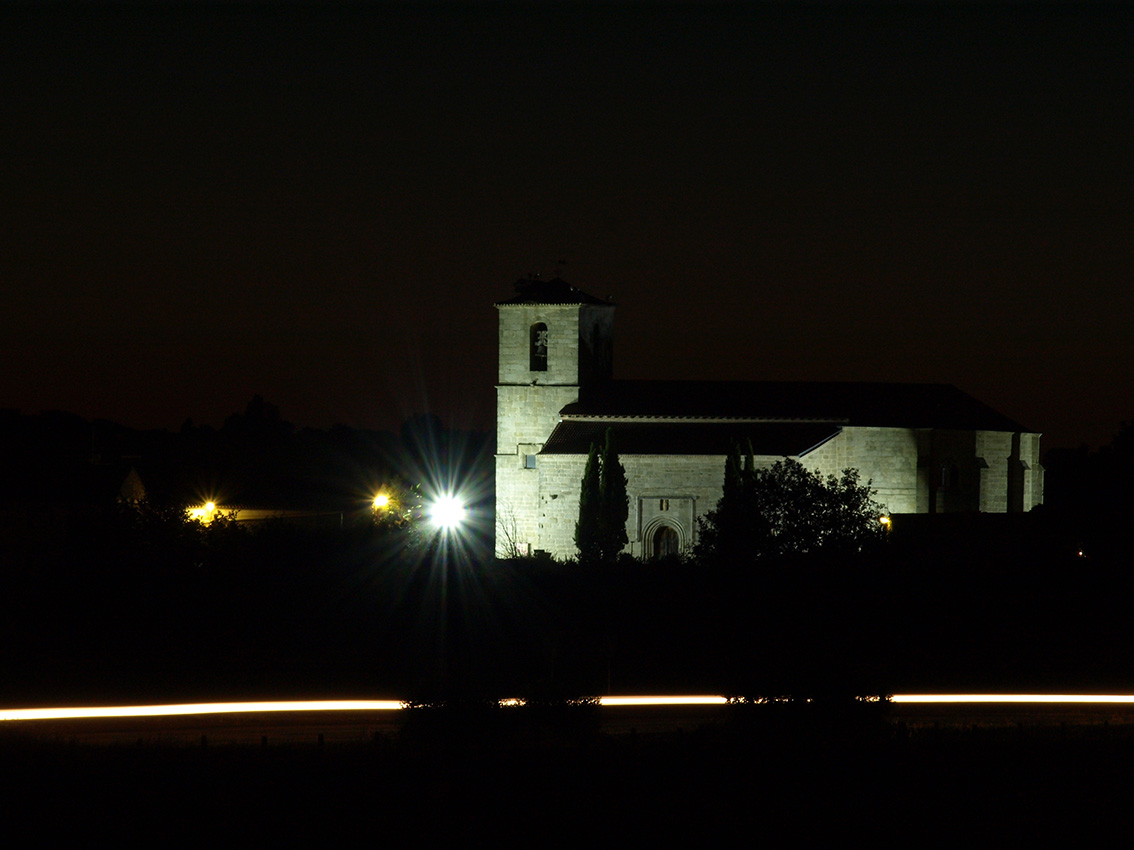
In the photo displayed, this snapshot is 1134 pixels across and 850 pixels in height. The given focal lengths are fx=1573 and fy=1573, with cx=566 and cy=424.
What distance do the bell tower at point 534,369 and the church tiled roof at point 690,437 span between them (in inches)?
52.5

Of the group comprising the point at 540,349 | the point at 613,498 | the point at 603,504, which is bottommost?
the point at 603,504

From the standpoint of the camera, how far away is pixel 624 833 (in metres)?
18.6

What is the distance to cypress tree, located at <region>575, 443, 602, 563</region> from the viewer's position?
52.9m

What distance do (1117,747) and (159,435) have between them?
3914 inches

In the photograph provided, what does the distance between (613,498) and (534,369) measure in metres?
7.82

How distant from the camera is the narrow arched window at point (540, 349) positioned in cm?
5934

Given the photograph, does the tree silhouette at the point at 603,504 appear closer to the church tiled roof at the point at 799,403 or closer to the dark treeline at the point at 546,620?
the church tiled roof at the point at 799,403

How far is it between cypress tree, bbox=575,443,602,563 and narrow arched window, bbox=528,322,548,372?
19.1 ft

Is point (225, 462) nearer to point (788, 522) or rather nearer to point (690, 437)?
point (690, 437)

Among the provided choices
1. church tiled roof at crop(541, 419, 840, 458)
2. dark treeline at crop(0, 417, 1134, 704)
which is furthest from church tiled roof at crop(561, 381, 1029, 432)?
dark treeline at crop(0, 417, 1134, 704)

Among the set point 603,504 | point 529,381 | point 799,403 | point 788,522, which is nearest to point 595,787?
point 788,522

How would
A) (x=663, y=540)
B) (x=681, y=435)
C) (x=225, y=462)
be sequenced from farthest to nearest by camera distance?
(x=225, y=462) → (x=681, y=435) → (x=663, y=540)

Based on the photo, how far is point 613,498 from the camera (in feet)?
176

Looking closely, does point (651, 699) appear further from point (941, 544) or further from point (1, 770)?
point (941, 544)
